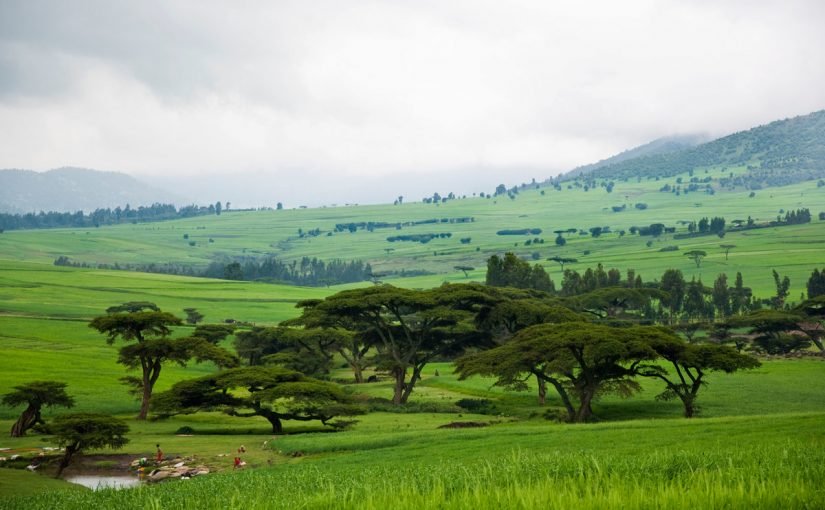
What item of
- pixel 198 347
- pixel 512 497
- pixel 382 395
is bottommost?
pixel 382 395

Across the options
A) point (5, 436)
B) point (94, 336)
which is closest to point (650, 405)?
point (5, 436)

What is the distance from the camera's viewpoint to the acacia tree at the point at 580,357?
4653 cm

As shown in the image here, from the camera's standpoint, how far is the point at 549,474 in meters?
18.4

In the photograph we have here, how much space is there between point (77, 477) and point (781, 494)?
109ft

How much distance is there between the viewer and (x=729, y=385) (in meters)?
61.0

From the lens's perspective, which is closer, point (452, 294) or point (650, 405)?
point (650, 405)

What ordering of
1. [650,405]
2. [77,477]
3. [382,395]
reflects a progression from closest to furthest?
[77,477] → [650,405] → [382,395]

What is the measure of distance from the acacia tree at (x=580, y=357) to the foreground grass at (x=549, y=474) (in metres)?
7.97

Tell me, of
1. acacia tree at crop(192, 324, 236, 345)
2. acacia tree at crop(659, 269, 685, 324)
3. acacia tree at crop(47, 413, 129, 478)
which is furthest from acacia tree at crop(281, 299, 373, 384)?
acacia tree at crop(659, 269, 685, 324)

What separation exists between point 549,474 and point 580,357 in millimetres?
29948

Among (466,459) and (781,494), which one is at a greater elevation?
(781,494)

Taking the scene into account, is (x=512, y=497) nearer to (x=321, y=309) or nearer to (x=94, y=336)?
(x=321, y=309)

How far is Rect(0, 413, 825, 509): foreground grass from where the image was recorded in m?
12.2

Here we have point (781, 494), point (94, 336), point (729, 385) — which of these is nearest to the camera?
point (781, 494)
